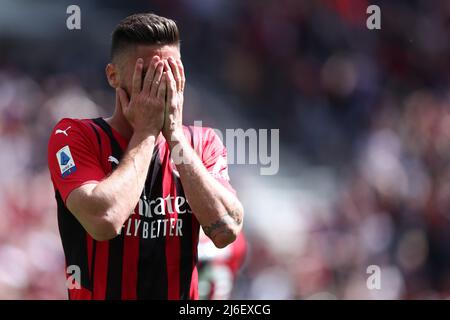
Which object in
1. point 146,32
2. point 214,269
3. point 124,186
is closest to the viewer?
point 124,186

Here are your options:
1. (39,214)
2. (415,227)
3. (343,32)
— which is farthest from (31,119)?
(415,227)

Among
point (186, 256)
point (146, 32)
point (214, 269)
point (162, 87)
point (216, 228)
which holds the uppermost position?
point (146, 32)

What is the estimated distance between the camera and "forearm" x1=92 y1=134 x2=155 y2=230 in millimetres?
2338

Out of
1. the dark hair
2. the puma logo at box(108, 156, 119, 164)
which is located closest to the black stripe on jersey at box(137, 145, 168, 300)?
the puma logo at box(108, 156, 119, 164)

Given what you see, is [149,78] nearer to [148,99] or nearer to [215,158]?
[148,99]

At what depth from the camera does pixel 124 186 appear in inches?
93.3

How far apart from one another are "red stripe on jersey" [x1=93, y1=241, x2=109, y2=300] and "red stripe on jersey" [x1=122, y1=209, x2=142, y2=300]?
0.07 meters

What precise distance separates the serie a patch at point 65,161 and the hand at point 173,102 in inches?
13.5

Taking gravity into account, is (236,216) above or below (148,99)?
below

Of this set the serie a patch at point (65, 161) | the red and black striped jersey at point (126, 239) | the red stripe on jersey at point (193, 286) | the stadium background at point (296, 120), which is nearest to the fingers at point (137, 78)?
the red and black striped jersey at point (126, 239)

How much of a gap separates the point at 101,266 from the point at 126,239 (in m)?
0.13

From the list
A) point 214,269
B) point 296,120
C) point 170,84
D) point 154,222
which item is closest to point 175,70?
point 170,84
